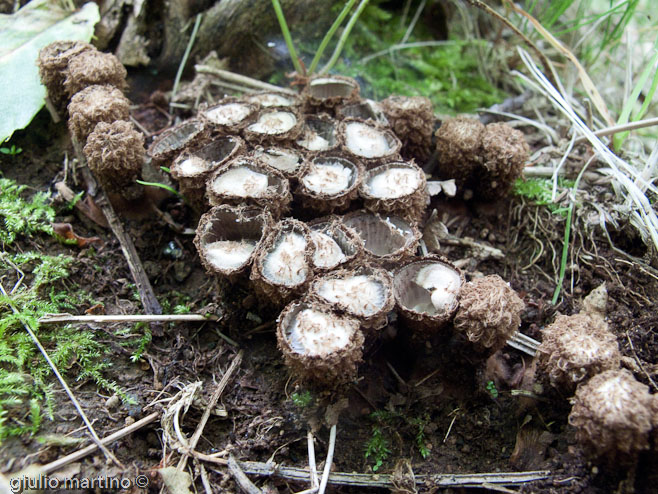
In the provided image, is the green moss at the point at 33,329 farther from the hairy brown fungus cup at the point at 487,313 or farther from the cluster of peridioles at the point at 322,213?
the hairy brown fungus cup at the point at 487,313

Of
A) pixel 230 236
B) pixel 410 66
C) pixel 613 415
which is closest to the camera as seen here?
pixel 613 415

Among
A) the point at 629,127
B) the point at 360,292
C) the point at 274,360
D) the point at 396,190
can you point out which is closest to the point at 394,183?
the point at 396,190

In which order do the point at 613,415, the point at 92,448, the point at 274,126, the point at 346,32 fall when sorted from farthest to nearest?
1. the point at 346,32
2. the point at 274,126
3. the point at 92,448
4. the point at 613,415

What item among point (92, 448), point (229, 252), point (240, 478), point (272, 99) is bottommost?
point (240, 478)

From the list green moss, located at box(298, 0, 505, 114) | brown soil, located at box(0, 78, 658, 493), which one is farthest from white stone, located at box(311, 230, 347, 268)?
green moss, located at box(298, 0, 505, 114)

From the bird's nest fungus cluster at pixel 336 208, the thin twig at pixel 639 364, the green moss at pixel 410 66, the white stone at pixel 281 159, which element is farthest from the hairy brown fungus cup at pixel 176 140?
the thin twig at pixel 639 364

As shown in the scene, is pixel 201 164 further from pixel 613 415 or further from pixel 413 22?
pixel 413 22

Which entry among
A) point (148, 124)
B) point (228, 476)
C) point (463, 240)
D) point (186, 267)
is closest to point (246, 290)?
point (186, 267)
